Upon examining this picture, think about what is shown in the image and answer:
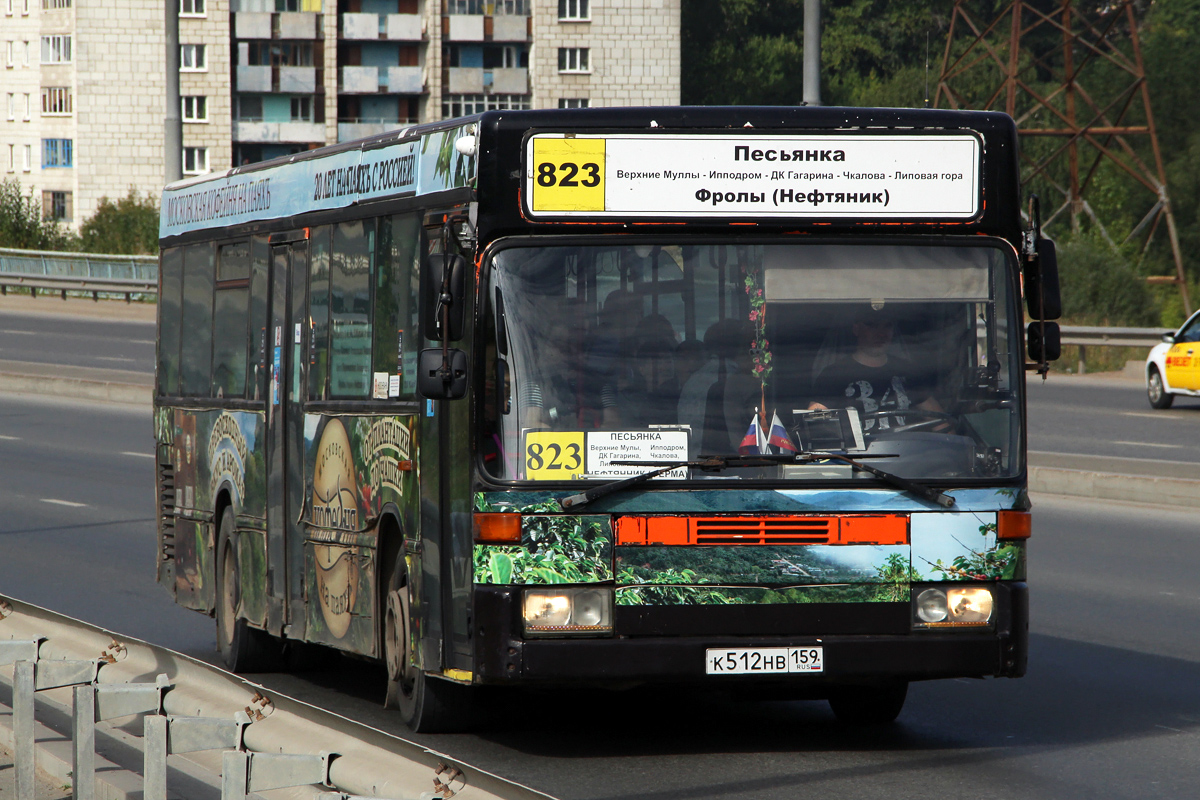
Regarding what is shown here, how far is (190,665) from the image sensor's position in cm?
619

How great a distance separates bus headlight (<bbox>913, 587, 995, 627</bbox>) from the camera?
7.63 metres

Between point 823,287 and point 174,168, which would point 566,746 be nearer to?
point 823,287

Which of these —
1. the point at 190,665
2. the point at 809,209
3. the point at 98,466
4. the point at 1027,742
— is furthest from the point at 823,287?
the point at 98,466

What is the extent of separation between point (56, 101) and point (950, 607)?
106 m

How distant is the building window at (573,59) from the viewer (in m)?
106

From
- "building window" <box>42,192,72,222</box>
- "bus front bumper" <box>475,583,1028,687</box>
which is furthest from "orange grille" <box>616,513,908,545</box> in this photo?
Result: "building window" <box>42,192,72,222</box>

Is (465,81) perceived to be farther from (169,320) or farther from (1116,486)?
(169,320)

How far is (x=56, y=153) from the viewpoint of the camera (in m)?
108

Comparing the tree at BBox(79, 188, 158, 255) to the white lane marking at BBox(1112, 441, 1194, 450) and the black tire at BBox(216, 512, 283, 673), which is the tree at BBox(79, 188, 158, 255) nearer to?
the white lane marking at BBox(1112, 441, 1194, 450)

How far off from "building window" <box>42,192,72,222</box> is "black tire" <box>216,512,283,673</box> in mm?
100682

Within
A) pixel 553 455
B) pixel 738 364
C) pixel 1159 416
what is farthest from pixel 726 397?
pixel 1159 416

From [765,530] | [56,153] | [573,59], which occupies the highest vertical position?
[573,59]

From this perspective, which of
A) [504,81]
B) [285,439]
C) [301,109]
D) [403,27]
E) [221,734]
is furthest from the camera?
[301,109]

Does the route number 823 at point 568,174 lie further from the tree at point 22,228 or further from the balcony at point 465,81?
the balcony at point 465,81
